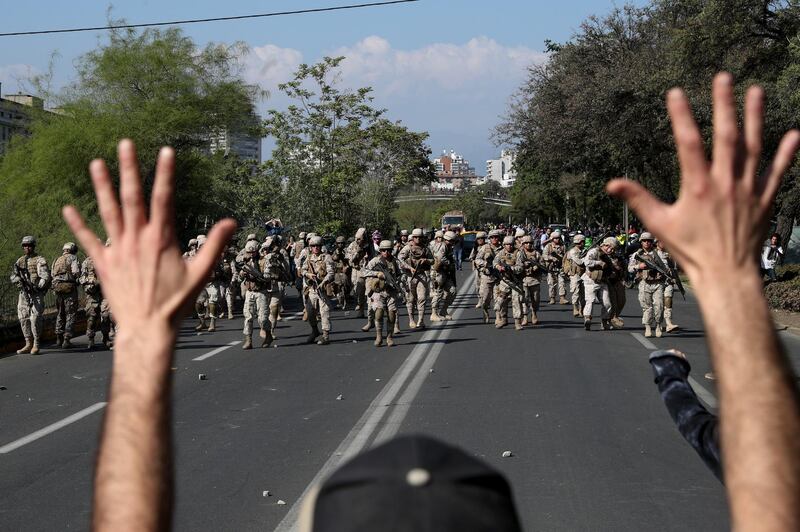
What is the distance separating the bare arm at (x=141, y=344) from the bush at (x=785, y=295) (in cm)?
2317

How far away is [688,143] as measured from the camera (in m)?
1.51

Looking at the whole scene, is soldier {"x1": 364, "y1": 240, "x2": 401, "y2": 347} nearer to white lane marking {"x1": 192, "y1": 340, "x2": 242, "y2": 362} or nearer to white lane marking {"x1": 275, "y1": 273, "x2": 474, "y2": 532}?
white lane marking {"x1": 275, "y1": 273, "x2": 474, "y2": 532}

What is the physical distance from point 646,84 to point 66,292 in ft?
65.1

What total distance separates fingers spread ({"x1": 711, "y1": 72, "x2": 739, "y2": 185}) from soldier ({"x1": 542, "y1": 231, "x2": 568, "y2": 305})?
2253cm

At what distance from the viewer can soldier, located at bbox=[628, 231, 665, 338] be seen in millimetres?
18234

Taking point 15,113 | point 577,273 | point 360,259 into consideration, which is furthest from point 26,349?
point 15,113

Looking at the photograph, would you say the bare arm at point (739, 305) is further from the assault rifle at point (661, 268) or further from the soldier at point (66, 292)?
the soldier at point (66, 292)

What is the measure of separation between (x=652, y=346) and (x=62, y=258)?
993 centimetres

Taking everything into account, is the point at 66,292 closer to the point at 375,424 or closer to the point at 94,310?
the point at 94,310

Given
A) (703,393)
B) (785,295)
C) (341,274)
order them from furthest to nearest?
1. (341,274)
2. (785,295)
3. (703,393)

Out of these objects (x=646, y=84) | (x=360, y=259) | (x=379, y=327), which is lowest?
(x=379, y=327)

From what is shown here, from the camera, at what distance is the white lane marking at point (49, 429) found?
31.2 ft

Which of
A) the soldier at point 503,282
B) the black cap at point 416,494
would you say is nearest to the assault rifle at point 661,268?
the soldier at point 503,282

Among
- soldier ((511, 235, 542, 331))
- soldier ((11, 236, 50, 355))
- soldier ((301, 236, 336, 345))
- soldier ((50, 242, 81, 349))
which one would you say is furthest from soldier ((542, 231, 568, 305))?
soldier ((11, 236, 50, 355))
